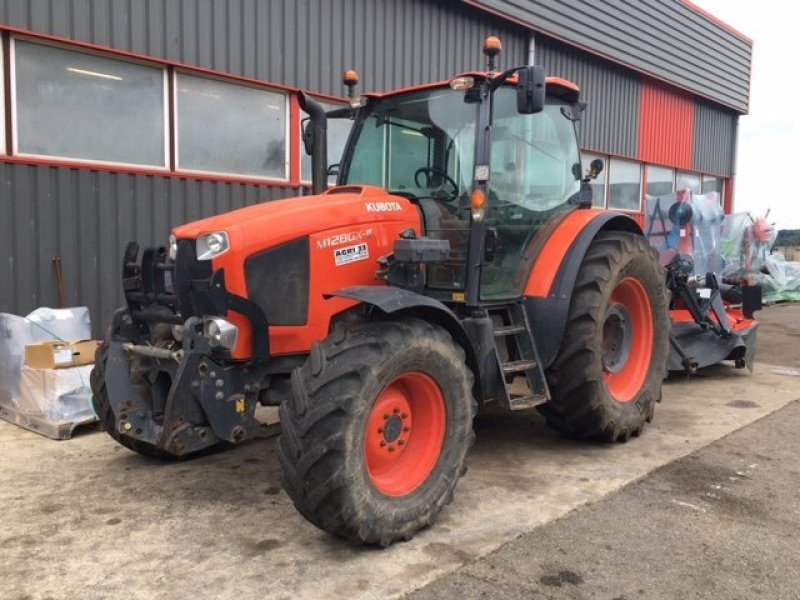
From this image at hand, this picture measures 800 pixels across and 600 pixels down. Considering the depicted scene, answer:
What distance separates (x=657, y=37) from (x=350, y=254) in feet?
38.6

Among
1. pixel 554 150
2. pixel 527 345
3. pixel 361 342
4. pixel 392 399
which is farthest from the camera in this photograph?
pixel 554 150

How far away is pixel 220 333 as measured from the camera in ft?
10.7

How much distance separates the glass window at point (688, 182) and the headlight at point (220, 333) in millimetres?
13523

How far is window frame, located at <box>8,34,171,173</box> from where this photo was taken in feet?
18.6

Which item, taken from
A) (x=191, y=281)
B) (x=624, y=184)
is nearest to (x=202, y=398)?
(x=191, y=281)

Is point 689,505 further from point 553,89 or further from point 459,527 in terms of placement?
point 553,89

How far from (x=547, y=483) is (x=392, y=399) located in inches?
52.2

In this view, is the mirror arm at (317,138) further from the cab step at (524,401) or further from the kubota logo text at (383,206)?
the cab step at (524,401)

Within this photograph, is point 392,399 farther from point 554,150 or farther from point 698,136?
point 698,136

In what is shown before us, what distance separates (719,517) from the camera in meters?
3.64

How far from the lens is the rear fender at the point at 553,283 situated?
4.38 metres

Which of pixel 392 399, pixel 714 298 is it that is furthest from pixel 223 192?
pixel 714 298

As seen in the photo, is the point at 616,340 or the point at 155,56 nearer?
the point at 616,340

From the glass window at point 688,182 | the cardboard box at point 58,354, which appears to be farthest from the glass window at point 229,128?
the glass window at point 688,182
